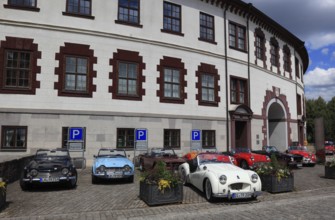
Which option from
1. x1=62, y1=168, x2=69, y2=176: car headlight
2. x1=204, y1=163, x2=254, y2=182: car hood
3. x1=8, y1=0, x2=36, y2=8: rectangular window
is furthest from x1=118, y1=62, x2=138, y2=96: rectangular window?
x1=204, y1=163, x2=254, y2=182: car hood

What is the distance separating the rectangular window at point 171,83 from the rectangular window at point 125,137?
132 inches

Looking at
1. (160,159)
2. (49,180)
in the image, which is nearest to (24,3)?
(49,180)

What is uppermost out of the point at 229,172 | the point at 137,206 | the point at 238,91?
the point at 238,91

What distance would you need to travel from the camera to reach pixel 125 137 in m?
16.8

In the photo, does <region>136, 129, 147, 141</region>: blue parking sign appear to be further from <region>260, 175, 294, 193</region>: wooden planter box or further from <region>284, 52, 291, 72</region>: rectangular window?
<region>284, 52, 291, 72</region>: rectangular window

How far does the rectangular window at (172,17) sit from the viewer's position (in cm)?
1927

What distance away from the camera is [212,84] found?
68.5 feet

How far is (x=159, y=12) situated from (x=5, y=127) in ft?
37.2

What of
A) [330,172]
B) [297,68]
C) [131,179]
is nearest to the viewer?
[131,179]

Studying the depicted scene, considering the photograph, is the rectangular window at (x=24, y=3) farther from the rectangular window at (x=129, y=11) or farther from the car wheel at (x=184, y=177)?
the car wheel at (x=184, y=177)

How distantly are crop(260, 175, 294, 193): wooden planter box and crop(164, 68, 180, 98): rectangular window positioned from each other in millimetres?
9750

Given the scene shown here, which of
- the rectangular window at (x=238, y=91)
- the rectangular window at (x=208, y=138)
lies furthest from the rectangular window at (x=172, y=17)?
the rectangular window at (x=208, y=138)

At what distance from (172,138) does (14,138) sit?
8954mm

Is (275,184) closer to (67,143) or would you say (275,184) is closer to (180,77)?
(67,143)
